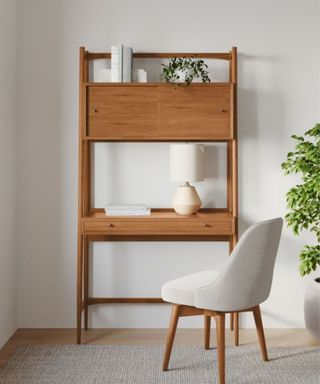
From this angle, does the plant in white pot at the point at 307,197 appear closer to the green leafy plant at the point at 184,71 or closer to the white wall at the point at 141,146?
the white wall at the point at 141,146

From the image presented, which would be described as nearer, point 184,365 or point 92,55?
point 184,365

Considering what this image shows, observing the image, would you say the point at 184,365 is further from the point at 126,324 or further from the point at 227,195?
the point at 227,195

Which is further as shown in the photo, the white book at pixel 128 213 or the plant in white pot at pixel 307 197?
the white book at pixel 128 213

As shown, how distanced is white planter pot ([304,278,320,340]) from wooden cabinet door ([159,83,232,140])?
42.1 inches

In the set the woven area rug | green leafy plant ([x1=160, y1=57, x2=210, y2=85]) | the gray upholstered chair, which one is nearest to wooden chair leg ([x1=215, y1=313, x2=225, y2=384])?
the gray upholstered chair

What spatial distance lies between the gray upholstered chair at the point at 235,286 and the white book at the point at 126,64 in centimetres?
128

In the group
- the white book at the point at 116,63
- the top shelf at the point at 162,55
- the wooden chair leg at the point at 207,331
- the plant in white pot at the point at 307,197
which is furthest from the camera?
the top shelf at the point at 162,55

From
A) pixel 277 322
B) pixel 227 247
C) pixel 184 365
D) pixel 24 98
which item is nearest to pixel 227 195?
pixel 227 247

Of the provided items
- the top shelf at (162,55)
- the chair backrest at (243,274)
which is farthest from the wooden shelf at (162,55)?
the chair backrest at (243,274)

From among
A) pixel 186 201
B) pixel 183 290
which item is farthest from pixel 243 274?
pixel 186 201

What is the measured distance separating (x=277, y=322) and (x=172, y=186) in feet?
3.76

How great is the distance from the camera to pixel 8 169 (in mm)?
3588

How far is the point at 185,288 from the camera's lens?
300cm

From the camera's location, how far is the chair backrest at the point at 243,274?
2857 millimetres
